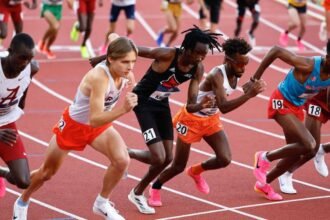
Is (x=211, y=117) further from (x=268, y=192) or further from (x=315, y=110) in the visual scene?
(x=315, y=110)

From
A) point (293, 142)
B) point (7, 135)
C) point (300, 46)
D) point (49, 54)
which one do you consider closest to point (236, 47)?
point (293, 142)

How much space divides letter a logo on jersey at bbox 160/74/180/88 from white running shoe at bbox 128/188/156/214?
1.13 metres

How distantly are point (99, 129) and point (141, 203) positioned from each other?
122 cm

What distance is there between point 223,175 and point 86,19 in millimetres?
6826

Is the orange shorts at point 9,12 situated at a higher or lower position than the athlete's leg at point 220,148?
lower

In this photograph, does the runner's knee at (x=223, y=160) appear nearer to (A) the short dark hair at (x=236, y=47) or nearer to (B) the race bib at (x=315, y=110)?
(A) the short dark hair at (x=236, y=47)

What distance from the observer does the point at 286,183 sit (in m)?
9.38

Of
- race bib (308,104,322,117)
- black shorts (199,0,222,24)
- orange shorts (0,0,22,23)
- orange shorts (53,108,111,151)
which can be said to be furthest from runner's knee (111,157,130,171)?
black shorts (199,0,222,24)

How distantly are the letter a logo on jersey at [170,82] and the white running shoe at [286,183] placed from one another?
5.97ft

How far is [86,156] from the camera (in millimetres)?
10727

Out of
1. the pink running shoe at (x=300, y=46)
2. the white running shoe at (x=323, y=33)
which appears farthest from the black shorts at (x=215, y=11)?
the white running shoe at (x=323, y=33)

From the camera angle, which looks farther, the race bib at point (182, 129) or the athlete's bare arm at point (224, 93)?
the race bib at point (182, 129)

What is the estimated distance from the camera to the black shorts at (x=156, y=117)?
27.5 feet

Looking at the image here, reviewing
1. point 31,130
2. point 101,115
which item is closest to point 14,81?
point 101,115
